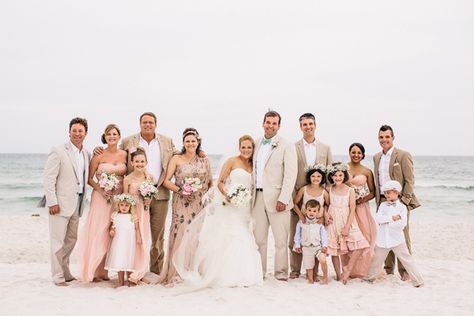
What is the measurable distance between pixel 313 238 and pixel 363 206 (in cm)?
102

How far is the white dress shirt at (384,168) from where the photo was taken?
6.99 m

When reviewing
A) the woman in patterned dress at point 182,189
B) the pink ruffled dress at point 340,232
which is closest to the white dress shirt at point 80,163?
the woman in patterned dress at point 182,189

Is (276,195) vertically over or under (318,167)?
under

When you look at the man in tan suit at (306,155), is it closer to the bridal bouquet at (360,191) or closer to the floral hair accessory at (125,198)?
the bridal bouquet at (360,191)

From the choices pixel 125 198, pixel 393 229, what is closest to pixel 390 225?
pixel 393 229

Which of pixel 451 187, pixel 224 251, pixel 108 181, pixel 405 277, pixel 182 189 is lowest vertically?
pixel 451 187

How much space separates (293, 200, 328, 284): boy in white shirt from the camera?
6.51 meters

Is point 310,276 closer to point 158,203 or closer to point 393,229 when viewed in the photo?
point 393,229

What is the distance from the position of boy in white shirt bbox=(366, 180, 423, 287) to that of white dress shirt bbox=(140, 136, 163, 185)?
3381 millimetres

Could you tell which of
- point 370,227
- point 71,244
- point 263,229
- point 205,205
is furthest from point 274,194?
point 71,244

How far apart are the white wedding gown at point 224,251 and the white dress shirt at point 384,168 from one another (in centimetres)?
212

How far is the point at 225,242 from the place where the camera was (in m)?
6.33

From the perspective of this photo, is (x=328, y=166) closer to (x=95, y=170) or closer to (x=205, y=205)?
(x=205, y=205)

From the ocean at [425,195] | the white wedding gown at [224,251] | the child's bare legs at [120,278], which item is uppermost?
the white wedding gown at [224,251]
